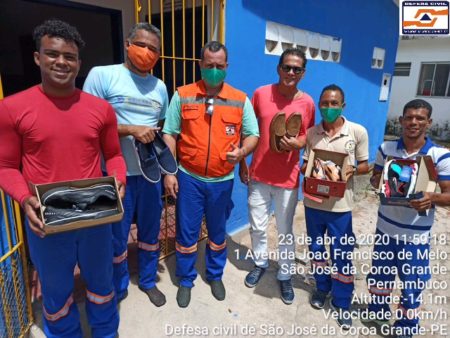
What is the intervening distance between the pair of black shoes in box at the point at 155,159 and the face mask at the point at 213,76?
55 cm

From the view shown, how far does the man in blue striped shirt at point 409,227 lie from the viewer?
2041 millimetres

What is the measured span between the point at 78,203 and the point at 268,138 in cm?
158

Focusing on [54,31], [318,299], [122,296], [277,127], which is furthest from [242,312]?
[54,31]

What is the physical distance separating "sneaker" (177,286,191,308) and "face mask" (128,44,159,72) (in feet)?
5.93

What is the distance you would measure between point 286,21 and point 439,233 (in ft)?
11.8

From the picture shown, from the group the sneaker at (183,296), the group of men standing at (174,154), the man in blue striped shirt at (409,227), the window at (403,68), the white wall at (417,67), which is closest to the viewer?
the group of men standing at (174,154)

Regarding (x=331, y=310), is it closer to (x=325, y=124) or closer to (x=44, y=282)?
(x=325, y=124)

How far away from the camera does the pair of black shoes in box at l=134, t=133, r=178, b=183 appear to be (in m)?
2.21

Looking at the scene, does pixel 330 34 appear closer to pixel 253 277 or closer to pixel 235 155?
pixel 235 155

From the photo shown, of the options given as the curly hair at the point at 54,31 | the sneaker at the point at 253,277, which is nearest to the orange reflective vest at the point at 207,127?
the curly hair at the point at 54,31

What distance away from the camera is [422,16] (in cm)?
759

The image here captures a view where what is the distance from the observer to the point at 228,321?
2555 mm

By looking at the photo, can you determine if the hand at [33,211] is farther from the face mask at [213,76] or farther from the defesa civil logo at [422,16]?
the defesa civil logo at [422,16]

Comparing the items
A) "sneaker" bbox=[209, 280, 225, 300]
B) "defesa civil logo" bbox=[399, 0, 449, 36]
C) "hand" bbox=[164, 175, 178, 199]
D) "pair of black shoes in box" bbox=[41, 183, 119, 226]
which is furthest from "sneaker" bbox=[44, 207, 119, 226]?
"defesa civil logo" bbox=[399, 0, 449, 36]
